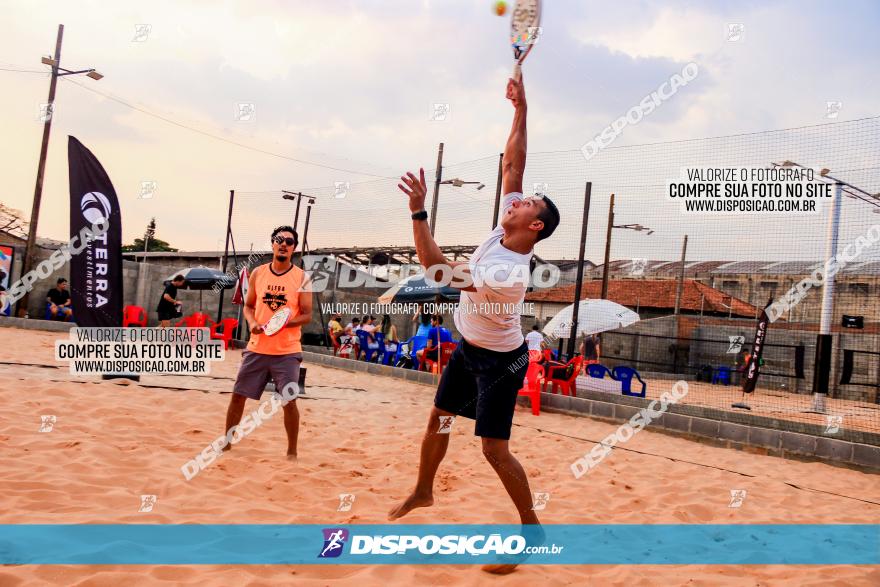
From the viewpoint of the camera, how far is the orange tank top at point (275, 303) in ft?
15.1

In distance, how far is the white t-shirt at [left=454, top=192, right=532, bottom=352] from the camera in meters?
2.78

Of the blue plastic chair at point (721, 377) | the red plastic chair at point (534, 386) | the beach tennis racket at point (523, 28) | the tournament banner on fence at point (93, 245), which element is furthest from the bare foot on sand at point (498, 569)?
the blue plastic chair at point (721, 377)

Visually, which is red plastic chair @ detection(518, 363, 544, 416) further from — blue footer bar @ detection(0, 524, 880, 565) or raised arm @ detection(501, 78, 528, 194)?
raised arm @ detection(501, 78, 528, 194)

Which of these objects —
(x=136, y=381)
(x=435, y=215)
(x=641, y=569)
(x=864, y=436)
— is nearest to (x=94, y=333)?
(x=136, y=381)

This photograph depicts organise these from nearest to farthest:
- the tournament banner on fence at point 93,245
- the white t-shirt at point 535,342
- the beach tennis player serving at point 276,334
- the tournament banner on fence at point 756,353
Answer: the beach tennis player serving at point 276,334, the tournament banner on fence at point 93,245, the white t-shirt at point 535,342, the tournament banner on fence at point 756,353

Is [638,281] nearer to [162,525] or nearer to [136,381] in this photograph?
[136,381]

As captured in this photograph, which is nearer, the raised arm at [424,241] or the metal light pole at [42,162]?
the raised arm at [424,241]

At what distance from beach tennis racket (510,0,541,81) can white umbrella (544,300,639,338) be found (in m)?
10.2

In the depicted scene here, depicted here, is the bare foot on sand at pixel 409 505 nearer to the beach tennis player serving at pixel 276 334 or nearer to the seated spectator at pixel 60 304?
the beach tennis player serving at pixel 276 334

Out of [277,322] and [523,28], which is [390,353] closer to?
[277,322]

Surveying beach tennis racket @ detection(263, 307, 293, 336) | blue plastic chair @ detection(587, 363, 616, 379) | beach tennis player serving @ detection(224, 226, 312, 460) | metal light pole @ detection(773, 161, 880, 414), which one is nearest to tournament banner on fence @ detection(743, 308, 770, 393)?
metal light pole @ detection(773, 161, 880, 414)

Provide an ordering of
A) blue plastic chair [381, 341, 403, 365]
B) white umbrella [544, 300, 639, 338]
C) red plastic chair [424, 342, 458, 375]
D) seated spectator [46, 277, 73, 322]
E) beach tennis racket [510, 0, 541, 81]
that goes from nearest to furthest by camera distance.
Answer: beach tennis racket [510, 0, 541, 81]
red plastic chair [424, 342, 458, 375]
white umbrella [544, 300, 639, 338]
blue plastic chair [381, 341, 403, 365]
seated spectator [46, 277, 73, 322]

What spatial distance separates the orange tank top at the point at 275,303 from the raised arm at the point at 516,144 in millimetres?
2151

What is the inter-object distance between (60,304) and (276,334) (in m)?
13.6
